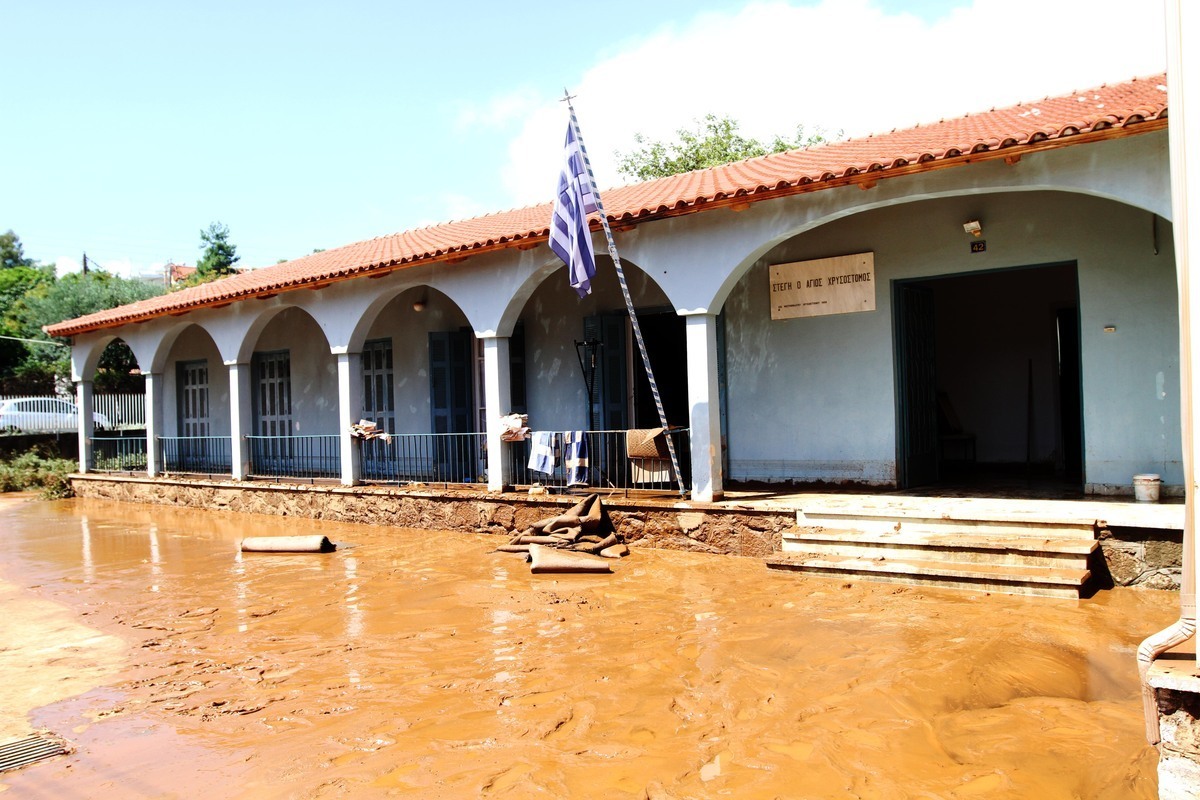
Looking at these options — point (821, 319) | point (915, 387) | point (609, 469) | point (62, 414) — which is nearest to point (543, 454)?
point (609, 469)

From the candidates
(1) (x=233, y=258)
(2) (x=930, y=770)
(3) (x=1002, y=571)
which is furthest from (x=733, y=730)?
(1) (x=233, y=258)

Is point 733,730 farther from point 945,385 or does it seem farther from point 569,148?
point 945,385

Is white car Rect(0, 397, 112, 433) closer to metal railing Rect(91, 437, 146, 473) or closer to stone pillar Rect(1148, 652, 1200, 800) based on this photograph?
metal railing Rect(91, 437, 146, 473)

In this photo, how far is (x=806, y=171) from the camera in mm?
8305

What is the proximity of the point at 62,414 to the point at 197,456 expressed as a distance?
21.5ft

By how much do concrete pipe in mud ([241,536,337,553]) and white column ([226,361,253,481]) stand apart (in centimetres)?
458

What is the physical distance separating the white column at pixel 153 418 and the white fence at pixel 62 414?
544 centimetres

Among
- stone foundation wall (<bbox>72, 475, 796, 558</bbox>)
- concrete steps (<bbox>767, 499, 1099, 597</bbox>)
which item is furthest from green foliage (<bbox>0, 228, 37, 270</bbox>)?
concrete steps (<bbox>767, 499, 1099, 597</bbox>)

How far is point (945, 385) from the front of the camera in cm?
1162

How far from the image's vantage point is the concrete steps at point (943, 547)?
6453 mm

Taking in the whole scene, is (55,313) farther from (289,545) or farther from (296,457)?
(289,545)

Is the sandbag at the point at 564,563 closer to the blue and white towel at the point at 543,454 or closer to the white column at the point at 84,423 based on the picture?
the blue and white towel at the point at 543,454

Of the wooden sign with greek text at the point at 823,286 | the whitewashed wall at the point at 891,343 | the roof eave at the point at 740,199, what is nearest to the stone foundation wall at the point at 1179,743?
the roof eave at the point at 740,199

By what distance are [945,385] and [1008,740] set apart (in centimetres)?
840
